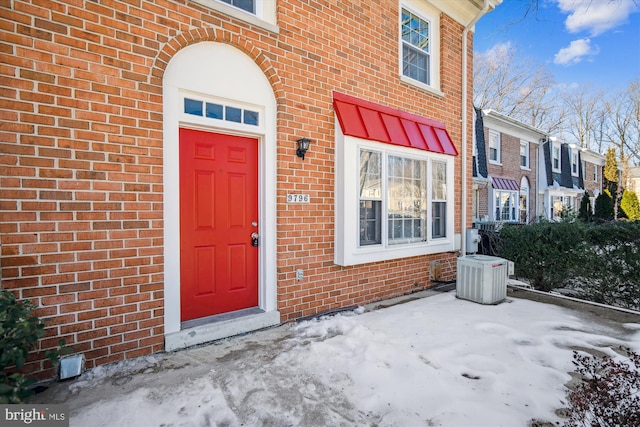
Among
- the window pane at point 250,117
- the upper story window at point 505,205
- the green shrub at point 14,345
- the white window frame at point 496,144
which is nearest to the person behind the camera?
the green shrub at point 14,345

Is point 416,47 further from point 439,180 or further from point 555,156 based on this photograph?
point 555,156

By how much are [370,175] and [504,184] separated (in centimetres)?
1428

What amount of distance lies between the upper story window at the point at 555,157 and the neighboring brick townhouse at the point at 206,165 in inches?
773

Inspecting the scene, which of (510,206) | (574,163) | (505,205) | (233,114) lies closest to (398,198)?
(233,114)

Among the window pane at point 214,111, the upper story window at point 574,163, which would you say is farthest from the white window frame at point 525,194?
the window pane at point 214,111

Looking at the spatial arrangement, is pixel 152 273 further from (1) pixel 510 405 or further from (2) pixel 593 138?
(2) pixel 593 138

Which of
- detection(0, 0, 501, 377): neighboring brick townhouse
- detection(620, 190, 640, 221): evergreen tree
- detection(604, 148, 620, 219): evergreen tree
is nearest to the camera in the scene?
detection(0, 0, 501, 377): neighboring brick townhouse

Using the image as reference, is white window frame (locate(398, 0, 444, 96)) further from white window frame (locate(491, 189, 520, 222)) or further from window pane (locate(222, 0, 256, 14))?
white window frame (locate(491, 189, 520, 222))

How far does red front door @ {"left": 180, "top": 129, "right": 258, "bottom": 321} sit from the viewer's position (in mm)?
3654

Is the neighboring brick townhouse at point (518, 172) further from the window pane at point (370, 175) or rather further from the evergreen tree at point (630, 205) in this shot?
the window pane at point (370, 175)

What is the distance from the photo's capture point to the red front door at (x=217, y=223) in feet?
12.0

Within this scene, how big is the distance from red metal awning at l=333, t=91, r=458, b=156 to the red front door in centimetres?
145

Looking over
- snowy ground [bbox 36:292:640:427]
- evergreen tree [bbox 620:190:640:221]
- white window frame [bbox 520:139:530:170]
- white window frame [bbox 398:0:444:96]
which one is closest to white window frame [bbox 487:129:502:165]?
white window frame [bbox 520:139:530:170]

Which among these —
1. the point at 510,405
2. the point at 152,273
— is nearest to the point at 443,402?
the point at 510,405
